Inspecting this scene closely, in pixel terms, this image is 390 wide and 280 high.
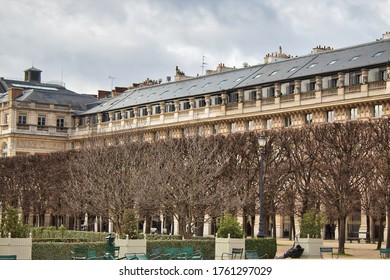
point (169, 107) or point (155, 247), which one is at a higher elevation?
point (169, 107)

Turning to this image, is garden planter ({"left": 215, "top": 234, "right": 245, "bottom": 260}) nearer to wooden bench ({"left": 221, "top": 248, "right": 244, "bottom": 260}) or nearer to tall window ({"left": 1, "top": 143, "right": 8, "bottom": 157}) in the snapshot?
wooden bench ({"left": 221, "top": 248, "right": 244, "bottom": 260})

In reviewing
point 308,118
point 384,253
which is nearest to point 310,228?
point 384,253

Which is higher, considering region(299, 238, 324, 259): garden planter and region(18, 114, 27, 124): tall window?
region(18, 114, 27, 124): tall window

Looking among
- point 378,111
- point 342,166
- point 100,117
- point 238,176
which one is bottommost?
point 238,176

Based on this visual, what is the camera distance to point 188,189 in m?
59.0

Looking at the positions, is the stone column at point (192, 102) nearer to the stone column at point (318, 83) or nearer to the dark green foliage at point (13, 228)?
the stone column at point (318, 83)

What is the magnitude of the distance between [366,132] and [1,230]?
29.6m

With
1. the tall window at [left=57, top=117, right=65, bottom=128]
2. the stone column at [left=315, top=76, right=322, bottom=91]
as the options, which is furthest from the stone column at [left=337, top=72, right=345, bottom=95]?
the tall window at [left=57, top=117, right=65, bottom=128]

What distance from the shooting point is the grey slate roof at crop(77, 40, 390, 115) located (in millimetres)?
74062

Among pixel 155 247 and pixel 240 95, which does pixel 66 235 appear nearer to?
pixel 155 247

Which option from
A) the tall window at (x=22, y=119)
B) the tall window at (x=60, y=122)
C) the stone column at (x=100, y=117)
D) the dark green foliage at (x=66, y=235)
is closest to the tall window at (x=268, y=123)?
the stone column at (x=100, y=117)

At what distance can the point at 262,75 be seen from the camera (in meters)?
84.1
